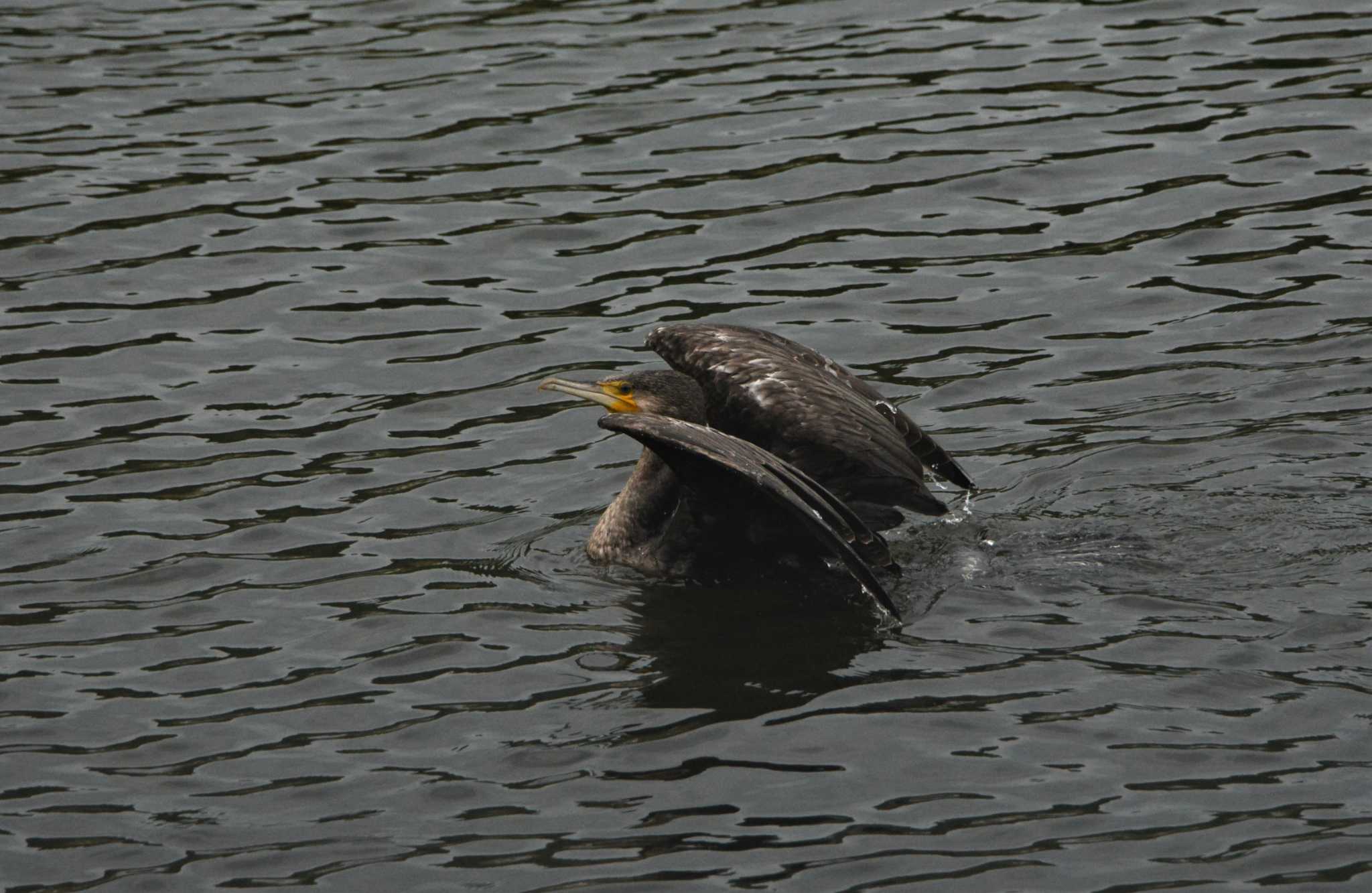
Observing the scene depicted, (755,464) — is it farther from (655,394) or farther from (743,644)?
(655,394)

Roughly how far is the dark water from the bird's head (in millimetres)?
627

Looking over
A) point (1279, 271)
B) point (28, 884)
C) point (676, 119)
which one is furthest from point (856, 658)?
point (676, 119)

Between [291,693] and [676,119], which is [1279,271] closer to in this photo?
[676,119]

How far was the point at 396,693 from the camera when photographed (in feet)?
23.6

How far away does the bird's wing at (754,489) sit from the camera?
7.22 metres

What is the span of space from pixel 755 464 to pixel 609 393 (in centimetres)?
159

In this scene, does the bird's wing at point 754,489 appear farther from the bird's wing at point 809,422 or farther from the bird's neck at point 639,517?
the bird's neck at point 639,517

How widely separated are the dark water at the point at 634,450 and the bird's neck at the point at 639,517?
140 mm

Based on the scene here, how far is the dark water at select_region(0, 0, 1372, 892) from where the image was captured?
621 centimetres

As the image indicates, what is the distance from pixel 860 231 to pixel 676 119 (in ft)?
7.20

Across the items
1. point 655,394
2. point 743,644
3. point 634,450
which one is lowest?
point 743,644

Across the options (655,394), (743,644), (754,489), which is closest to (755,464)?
(754,489)

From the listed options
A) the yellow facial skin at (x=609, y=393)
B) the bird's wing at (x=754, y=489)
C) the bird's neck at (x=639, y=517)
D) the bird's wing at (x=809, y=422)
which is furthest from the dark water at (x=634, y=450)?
the yellow facial skin at (x=609, y=393)

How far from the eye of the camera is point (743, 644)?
758cm
